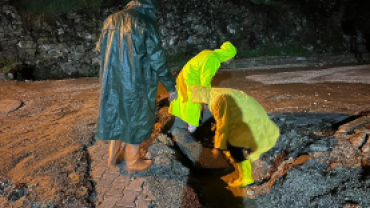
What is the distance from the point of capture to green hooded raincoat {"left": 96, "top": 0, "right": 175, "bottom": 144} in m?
2.62

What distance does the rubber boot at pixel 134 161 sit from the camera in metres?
3.00

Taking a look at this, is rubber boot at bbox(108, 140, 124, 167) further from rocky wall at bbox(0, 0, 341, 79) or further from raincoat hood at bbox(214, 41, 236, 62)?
rocky wall at bbox(0, 0, 341, 79)

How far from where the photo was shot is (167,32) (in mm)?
10938

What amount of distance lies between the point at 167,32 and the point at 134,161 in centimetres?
846

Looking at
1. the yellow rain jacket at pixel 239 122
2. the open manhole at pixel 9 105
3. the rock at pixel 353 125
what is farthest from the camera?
the open manhole at pixel 9 105

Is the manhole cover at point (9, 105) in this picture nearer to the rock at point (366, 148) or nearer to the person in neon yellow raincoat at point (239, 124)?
the person in neon yellow raincoat at point (239, 124)

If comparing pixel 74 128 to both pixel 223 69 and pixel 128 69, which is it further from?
pixel 223 69

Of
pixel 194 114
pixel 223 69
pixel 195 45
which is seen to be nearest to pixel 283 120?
pixel 194 114

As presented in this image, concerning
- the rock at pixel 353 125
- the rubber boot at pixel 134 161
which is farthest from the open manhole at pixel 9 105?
the rock at pixel 353 125

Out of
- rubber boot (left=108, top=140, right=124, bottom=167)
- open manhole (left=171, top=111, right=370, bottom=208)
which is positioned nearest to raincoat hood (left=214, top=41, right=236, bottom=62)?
open manhole (left=171, top=111, right=370, bottom=208)

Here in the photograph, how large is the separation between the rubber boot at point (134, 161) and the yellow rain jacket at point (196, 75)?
4.64 ft

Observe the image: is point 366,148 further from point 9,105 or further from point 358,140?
point 9,105

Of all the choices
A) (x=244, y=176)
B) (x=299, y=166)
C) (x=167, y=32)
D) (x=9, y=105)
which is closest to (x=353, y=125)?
(x=299, y=166)

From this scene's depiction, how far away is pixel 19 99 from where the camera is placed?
6621 millimetres
